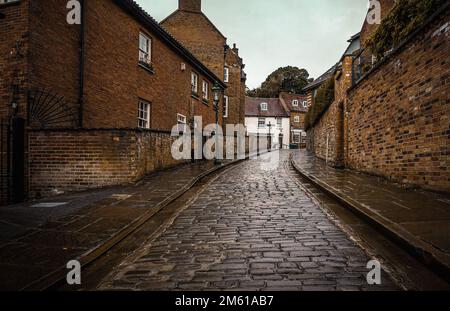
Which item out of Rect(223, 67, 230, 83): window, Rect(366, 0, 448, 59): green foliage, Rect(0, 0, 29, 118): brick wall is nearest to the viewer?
Rect(366, 0, 448, 59): green foliage

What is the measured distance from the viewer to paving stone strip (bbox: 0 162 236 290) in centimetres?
273

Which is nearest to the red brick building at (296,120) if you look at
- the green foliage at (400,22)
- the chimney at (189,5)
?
the chimney at (189,5)

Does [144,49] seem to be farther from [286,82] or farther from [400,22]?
[286,82]

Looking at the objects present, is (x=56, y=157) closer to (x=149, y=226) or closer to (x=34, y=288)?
(x=149, y=226)

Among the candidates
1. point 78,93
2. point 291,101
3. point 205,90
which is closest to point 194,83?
point 205,90

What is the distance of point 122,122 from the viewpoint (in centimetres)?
1111

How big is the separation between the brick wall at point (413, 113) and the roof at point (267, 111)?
4228cm

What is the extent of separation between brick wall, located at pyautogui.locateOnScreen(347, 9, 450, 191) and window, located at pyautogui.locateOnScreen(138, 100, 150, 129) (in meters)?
9.39

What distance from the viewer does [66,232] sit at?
A: 390 cm

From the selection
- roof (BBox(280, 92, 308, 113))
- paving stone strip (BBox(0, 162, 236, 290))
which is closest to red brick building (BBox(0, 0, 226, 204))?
paving stone strip (BBox(0, 162, 236, 290))

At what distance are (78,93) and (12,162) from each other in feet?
10.3

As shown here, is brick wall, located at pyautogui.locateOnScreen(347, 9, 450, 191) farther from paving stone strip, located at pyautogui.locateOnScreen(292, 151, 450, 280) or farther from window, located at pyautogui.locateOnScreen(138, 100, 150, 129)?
window, located at pyautogui.locateOnScreen(138, 100, 150, 129)

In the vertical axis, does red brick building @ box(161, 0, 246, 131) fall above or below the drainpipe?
above
